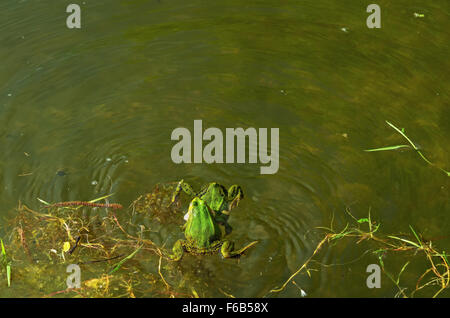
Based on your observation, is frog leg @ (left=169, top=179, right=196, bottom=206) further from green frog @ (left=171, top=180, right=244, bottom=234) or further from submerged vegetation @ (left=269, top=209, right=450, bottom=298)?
submerged vegetation @ (left=269, top=209, right=450, bottom=298)

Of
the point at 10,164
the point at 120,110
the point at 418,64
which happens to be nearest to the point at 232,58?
the point at 120,110

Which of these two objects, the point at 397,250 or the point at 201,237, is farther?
the point at 397,250

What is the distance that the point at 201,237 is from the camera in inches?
171

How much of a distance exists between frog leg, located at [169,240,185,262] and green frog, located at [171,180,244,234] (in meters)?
0.29

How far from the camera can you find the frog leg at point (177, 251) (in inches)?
173

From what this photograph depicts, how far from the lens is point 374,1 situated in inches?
280

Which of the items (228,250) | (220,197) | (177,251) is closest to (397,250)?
(228,250)

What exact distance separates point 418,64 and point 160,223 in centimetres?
385

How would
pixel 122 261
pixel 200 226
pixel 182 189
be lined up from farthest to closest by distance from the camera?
pixel 182 189, pixel 122 261, pixel 200 226

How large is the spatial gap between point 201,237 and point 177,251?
26cm

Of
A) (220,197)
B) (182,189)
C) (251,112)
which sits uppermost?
(251,112)

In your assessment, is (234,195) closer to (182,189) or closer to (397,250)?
(182,189)

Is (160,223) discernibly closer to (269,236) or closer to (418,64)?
(269,236)
